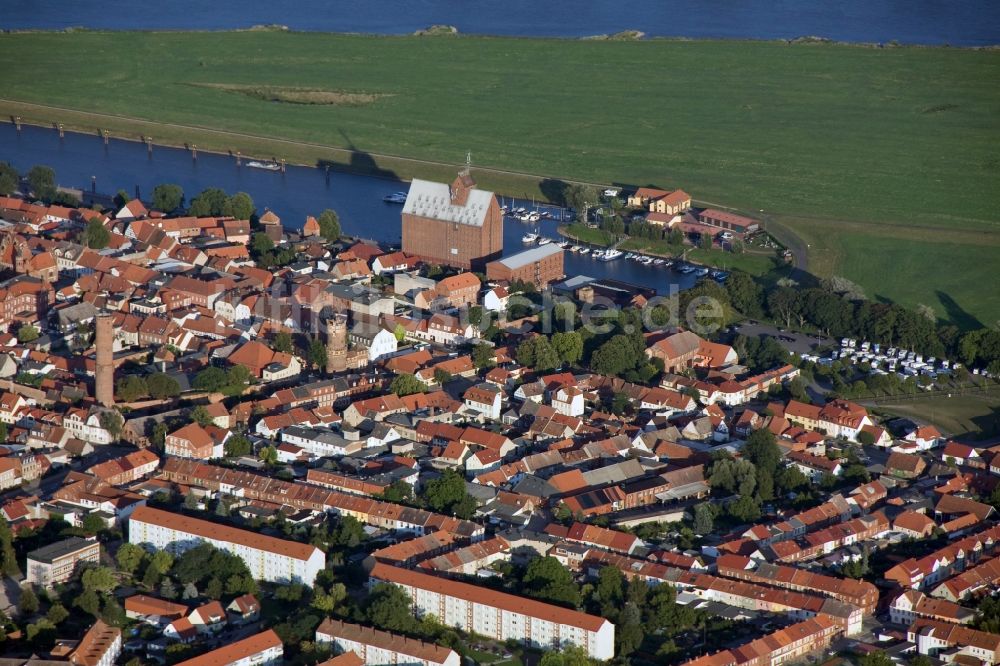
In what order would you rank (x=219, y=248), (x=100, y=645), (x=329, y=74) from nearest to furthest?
(x=100, y=645), (x=219, y=248), (x=329, y=74)

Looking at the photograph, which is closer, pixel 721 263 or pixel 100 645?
pixel 100 645

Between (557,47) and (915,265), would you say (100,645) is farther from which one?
(557,47)

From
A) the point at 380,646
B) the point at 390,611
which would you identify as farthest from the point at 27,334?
the point at 380,646

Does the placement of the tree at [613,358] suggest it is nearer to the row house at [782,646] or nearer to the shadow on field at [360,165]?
the row house at [782,646]

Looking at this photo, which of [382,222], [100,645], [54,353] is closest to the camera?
[100,645]

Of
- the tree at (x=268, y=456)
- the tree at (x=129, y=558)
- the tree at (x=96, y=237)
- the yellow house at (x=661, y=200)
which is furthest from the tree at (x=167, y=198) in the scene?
the tree at (x=129, y=558)

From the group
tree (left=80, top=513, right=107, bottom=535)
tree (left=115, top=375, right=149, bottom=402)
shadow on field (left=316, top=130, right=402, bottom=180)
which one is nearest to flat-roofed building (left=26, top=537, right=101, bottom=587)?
tree (left=80, top=513, right=107, bottom=535)

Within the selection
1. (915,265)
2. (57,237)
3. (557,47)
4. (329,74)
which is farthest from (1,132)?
(915,265)
